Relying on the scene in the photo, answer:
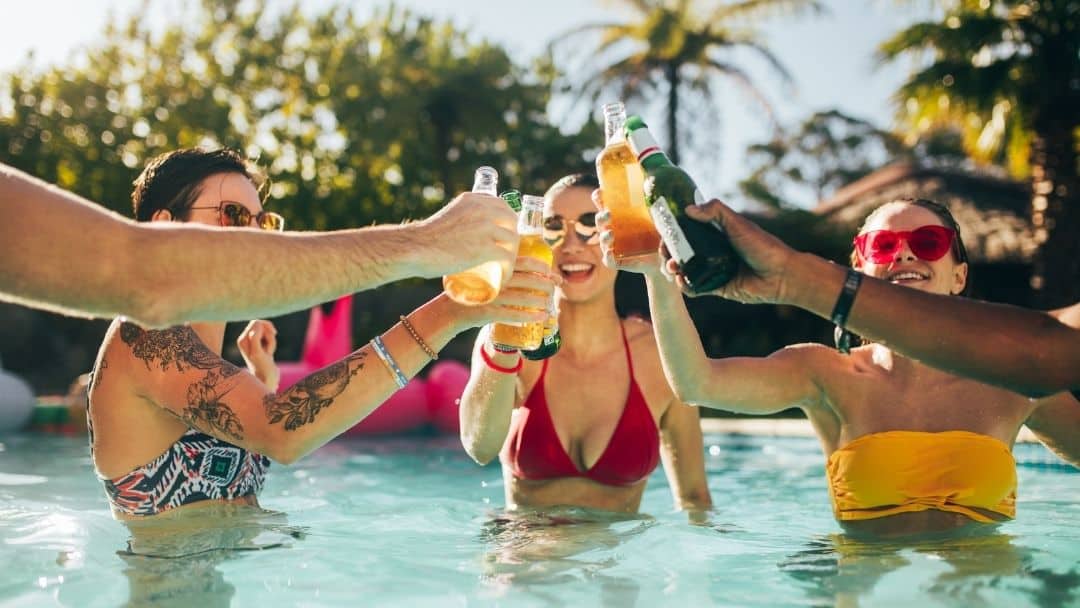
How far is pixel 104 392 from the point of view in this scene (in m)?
3.18

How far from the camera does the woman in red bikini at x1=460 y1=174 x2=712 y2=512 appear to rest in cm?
408

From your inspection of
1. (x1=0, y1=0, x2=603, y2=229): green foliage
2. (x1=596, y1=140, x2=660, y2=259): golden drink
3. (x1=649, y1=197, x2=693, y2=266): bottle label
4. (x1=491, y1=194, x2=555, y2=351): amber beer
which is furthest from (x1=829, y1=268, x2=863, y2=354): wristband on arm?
(x1=0, y1=0, x2=603, y2=229): green foliage

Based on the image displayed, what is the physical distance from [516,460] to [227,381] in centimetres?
145

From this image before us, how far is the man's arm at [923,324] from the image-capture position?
2.35 metres

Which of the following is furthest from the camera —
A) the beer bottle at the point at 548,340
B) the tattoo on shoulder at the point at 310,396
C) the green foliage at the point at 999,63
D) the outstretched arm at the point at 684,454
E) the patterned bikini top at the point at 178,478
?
the green foliage at the point at 999,63

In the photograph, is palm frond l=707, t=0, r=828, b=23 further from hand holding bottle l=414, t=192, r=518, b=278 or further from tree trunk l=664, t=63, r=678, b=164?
hand holding bottle l=414, t=192, r=518, b=278

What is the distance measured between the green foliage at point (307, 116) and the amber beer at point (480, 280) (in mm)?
16848

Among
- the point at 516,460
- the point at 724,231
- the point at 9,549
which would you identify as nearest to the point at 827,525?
the point at 516,460

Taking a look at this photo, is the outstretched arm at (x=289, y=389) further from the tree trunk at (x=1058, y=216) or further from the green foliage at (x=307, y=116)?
the green foliage at (x=307, y=116)

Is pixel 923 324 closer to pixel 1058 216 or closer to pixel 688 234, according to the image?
pixel 688 234

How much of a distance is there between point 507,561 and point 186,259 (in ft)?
5.30

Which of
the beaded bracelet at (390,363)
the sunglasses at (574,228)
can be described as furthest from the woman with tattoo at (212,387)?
the sunglasses at (574,228)

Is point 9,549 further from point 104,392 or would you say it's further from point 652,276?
point 652,276

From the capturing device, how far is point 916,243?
141 inches
